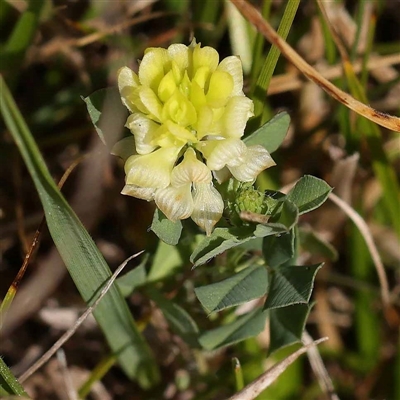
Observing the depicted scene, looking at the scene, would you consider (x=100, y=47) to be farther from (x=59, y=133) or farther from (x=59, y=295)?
(x=59, y=295)

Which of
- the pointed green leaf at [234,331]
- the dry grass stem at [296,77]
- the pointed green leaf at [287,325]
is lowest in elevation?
the pointed green leaf at [234,331]

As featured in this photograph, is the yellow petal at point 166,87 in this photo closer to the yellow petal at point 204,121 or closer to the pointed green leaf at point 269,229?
the yellow petal at point 204,121

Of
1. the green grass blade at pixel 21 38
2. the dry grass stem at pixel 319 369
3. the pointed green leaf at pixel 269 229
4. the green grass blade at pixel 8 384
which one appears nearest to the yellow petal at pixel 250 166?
the pointed green leaf at pixel 269 229

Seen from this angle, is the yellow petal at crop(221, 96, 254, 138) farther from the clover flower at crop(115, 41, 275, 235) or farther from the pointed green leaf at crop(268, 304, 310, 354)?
the pointed green leaf at crop(268, 304, 310, 354)

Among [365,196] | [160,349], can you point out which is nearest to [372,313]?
[365,196]

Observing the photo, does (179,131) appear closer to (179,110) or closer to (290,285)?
(179,110)

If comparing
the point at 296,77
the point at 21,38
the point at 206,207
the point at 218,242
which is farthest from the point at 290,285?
the point at 21,38
